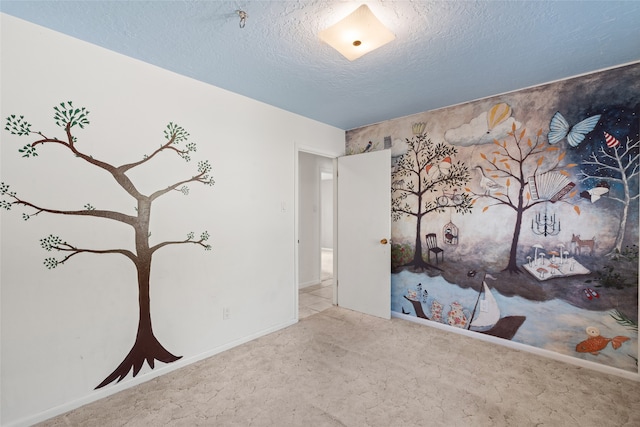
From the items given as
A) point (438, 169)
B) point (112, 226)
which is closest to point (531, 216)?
point (438, 169)

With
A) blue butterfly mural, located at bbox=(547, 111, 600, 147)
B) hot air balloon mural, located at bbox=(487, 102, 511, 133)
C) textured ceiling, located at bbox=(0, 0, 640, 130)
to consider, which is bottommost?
blue butterfly mural, located at bbox=(547, 111, 600, 147)

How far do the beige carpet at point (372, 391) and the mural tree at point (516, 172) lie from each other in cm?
98

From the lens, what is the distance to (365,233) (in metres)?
3.69

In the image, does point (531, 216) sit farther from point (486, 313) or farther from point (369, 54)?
point (369, 54)

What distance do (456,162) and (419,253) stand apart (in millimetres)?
1113

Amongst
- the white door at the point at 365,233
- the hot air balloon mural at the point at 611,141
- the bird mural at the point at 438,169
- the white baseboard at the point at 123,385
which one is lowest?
the white baseboard at the point at 123,385

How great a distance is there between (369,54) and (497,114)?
1.61 meters

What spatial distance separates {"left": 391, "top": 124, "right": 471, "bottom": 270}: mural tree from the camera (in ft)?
10.2

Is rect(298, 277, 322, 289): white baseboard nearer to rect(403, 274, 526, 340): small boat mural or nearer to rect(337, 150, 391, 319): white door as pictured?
rect(337, 150, 391, 319): white door

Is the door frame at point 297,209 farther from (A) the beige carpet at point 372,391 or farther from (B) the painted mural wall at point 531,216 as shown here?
(B) the painted mural wall at point 531,216

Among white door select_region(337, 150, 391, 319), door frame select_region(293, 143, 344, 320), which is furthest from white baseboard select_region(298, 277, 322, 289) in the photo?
white door select_region(337, 150, 391, 319)

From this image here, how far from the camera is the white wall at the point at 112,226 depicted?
5.75ft

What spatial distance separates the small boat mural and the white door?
935mm

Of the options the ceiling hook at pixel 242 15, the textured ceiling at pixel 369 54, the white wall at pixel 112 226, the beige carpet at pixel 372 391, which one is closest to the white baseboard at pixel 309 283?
the white wall at pixel 112 226
